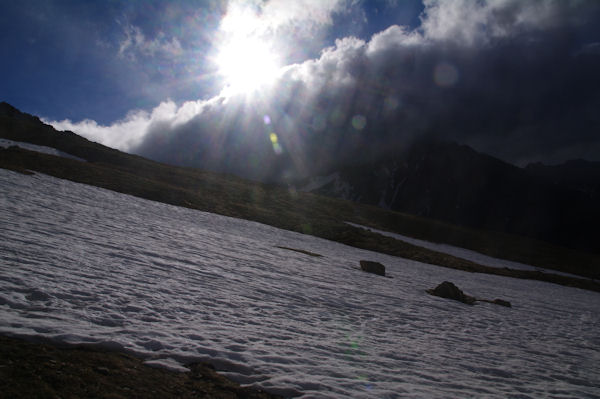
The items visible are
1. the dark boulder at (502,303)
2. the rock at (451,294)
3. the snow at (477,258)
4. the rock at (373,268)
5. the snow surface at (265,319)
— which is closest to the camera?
the snow surface at (265,319)

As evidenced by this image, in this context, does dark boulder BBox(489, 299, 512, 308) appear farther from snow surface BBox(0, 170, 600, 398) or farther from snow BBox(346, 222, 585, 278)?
snow BBox(346, 222, 585, 278)

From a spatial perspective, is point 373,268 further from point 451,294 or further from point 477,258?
point 477,258

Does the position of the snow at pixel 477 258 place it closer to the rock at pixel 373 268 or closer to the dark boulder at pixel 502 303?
the dark boulder at pixel 502 303

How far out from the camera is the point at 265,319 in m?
8.07

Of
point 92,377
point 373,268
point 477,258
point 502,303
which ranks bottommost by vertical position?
point 92,377

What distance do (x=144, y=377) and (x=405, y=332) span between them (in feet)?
24.1

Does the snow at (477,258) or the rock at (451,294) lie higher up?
the snow at (477,258)

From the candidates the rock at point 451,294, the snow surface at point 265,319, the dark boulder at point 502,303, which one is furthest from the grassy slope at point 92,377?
the dark boulder at point 502,303

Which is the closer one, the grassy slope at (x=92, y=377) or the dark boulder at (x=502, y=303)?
the grassy slope at (x=92, y=377)

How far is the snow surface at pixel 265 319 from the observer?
5.62 meters

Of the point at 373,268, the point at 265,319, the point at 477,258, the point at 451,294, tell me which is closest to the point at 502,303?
the point at 451,294

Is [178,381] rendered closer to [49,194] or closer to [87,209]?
[87,209]

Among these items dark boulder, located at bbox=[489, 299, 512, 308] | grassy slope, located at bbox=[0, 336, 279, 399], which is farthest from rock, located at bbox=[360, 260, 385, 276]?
grassy slope, located at bbox=[0, 336, 279, 399]

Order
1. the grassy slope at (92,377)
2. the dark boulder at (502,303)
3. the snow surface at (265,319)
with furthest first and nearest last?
1. the dark boulder at (502,303)
2. the snow surface at (265,319)
3. the grassy slope at (92,377)
